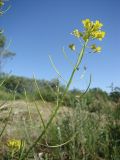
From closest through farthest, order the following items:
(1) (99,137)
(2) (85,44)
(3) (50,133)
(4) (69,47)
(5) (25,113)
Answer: (2) (85,44) < (4) (69,47) < (1) (99,137) < (3) (50,133) < (5) (25,113)

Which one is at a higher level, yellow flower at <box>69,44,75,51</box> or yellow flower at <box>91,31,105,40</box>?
yellow flower at <box>91,31,105,40</box>

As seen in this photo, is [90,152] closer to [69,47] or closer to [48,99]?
[69,47]

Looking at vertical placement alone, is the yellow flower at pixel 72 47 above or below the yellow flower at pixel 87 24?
below

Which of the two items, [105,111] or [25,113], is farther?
[25,113]

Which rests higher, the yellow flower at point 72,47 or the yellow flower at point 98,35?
the yellow flower at point 98,35

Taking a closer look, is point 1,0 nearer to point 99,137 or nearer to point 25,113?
point 99,137

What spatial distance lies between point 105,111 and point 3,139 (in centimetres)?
126

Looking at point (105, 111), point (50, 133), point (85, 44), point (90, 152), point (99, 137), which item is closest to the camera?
point (85, 44)

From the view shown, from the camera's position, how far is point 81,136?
3238 mm

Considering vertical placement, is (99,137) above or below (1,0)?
below

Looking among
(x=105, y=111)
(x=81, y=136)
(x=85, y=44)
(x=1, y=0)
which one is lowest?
(x=81, y=136)

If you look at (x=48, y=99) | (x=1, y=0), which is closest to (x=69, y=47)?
(x=1, y=0)

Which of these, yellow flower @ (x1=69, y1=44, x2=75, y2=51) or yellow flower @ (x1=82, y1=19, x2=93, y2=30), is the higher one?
yellow flower @ (x1=82, y1=19, x2=93, y2=30)

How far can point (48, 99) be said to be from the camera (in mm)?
10445
